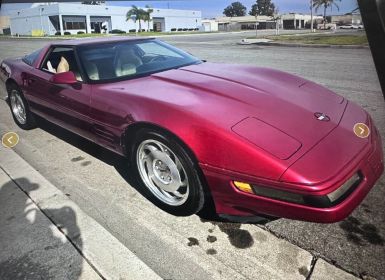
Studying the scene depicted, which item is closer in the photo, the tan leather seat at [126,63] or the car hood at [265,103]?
the car hood at [265,103]

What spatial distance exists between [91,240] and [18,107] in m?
3.17

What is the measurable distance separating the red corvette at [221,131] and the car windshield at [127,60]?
1cm

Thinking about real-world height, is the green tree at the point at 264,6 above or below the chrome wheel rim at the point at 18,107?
above

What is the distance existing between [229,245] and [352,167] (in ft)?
2.88

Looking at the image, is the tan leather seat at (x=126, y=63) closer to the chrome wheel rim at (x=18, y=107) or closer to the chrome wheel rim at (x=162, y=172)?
the chrome wheel rim at (x=162, y=172)

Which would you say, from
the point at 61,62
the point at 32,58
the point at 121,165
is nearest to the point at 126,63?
the point at 61,62

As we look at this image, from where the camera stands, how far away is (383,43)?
61.9 inches

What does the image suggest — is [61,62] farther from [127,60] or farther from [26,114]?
[26,114]

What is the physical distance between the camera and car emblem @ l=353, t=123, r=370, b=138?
2.32m

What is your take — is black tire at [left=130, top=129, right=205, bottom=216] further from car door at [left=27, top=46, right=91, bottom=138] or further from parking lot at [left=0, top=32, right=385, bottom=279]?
car door at [left=27, top=46, right=91, bottom=138]

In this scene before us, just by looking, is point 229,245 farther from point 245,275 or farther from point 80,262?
point 80,262

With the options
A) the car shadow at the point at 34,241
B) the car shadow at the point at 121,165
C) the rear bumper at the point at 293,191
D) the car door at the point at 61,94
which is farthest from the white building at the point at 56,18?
the car shadow at the point at 34,241

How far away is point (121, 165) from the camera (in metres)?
3.45

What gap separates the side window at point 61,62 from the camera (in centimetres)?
350
